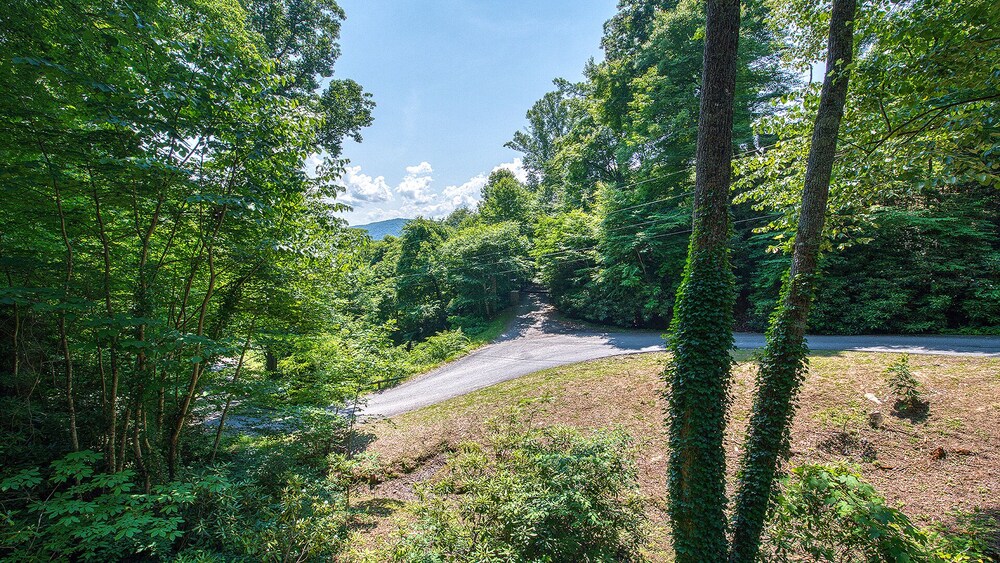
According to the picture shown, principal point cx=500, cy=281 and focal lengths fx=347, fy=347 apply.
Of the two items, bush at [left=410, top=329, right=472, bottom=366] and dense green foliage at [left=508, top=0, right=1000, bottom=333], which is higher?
dense green foliage at [left=508, top=0, right=1000, bottom=333]

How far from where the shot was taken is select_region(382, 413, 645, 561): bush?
273 cm

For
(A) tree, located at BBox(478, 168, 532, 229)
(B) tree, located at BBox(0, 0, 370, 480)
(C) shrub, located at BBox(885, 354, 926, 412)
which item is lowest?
(C) shrub, located at BBox(885, 354, 926, 412)

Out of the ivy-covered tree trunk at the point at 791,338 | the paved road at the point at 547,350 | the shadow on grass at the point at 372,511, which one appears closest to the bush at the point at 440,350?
the paved road at the point at 547,350

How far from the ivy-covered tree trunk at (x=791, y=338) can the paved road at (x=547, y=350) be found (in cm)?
519

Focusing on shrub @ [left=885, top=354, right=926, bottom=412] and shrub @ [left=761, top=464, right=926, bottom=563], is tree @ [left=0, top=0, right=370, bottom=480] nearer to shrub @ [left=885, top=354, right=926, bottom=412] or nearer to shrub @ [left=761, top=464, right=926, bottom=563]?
shrub @ [left=761, top=464, right=926, bottom=563]

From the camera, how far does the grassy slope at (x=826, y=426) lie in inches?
151

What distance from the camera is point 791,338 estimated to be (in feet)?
10.7

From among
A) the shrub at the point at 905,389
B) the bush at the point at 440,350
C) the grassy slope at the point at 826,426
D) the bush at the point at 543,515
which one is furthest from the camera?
the bush at the point at 440,350

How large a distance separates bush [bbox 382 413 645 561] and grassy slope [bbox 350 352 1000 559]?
0.75 meters

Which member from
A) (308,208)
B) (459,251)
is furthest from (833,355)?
(459,251)

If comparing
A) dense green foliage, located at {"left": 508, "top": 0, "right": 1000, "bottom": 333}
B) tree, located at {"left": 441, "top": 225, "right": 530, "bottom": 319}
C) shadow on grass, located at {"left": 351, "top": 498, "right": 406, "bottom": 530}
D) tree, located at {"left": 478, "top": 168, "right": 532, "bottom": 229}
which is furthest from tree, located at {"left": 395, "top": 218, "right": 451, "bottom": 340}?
shadow on grass, located at {"left": 351, "top": 498, "right": 406, "bottom": 530}

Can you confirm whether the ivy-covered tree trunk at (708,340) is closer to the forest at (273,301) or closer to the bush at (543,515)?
the forest at (273,301)

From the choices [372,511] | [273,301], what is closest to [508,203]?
[273,301]

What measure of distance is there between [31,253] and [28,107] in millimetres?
1614
